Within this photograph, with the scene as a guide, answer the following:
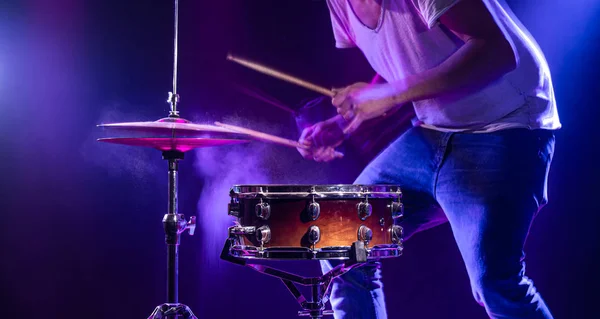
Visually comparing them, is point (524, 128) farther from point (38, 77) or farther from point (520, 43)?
point (38, 77)

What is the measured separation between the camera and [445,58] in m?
3.08

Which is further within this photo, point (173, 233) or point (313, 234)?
point (173, 233)

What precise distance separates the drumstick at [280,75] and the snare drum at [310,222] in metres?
0.93

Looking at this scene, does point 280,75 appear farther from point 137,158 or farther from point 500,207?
point 500,207

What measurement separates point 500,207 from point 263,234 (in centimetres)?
113

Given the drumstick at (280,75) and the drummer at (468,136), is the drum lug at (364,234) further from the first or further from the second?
the drumstick at (280,75)

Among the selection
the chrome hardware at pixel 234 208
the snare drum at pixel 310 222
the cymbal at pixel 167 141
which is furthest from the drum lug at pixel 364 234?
the cymbal at pixel 167 141

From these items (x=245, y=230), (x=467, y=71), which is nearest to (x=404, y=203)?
(x=467, y=71)

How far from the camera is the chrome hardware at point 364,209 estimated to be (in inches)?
103

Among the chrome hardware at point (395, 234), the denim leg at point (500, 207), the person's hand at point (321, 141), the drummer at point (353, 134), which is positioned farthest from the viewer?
the person's hand at point (321, 141)

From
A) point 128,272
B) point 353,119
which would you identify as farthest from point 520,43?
point 128,272

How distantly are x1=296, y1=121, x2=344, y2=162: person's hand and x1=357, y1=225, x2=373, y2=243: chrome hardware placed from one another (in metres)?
0.85

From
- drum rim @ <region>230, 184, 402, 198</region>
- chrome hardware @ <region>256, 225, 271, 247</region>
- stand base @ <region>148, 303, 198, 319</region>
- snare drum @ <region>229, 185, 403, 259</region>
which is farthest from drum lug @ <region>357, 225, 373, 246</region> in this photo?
stand base @ <region>148, 303, 198, 319</region>

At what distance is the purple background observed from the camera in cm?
348
